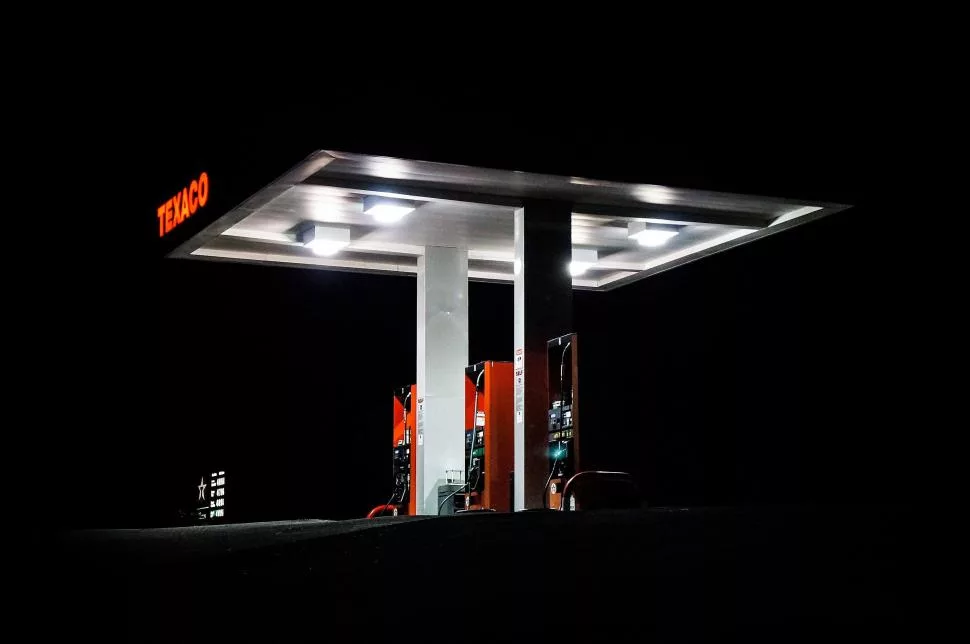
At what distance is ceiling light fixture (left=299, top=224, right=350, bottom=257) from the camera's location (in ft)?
44.8

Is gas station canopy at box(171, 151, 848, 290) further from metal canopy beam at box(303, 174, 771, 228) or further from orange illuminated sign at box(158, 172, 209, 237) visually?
orange illuminated sign at box(158, 172, 209, 237)

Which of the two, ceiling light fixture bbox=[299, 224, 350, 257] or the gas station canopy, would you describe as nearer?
the gas station canopy

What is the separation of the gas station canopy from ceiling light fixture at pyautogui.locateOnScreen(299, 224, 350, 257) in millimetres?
19

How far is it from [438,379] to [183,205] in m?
3.80

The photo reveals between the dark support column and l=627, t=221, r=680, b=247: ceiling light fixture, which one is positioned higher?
l=627, t=221, r=680, b=247: ceiling light fixture

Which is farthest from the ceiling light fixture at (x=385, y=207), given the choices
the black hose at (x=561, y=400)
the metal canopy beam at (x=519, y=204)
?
the black hose at (x=561, y=400)

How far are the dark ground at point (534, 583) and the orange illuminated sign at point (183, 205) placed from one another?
6587 millimetres

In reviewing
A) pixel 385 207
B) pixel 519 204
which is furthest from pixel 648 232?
pixel 385 207

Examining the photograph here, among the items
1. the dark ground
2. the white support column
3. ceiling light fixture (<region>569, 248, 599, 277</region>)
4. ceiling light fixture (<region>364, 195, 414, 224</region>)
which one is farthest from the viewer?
ceiling light fixture (<region>569, 248, 599, 277</region>)

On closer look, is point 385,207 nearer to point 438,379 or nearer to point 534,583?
point 438,379

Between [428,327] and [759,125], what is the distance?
4.89 meters

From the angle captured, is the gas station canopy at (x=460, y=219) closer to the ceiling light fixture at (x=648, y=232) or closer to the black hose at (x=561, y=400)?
the ceiling light fixture at (x=648, y=232)

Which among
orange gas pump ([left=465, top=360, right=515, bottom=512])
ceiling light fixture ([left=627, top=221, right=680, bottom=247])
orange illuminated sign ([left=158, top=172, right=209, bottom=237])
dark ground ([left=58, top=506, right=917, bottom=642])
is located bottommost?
dark ground ([left=58, top=506, right=917, bottom=642])

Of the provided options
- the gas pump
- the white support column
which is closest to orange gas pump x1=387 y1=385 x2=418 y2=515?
the white support column
